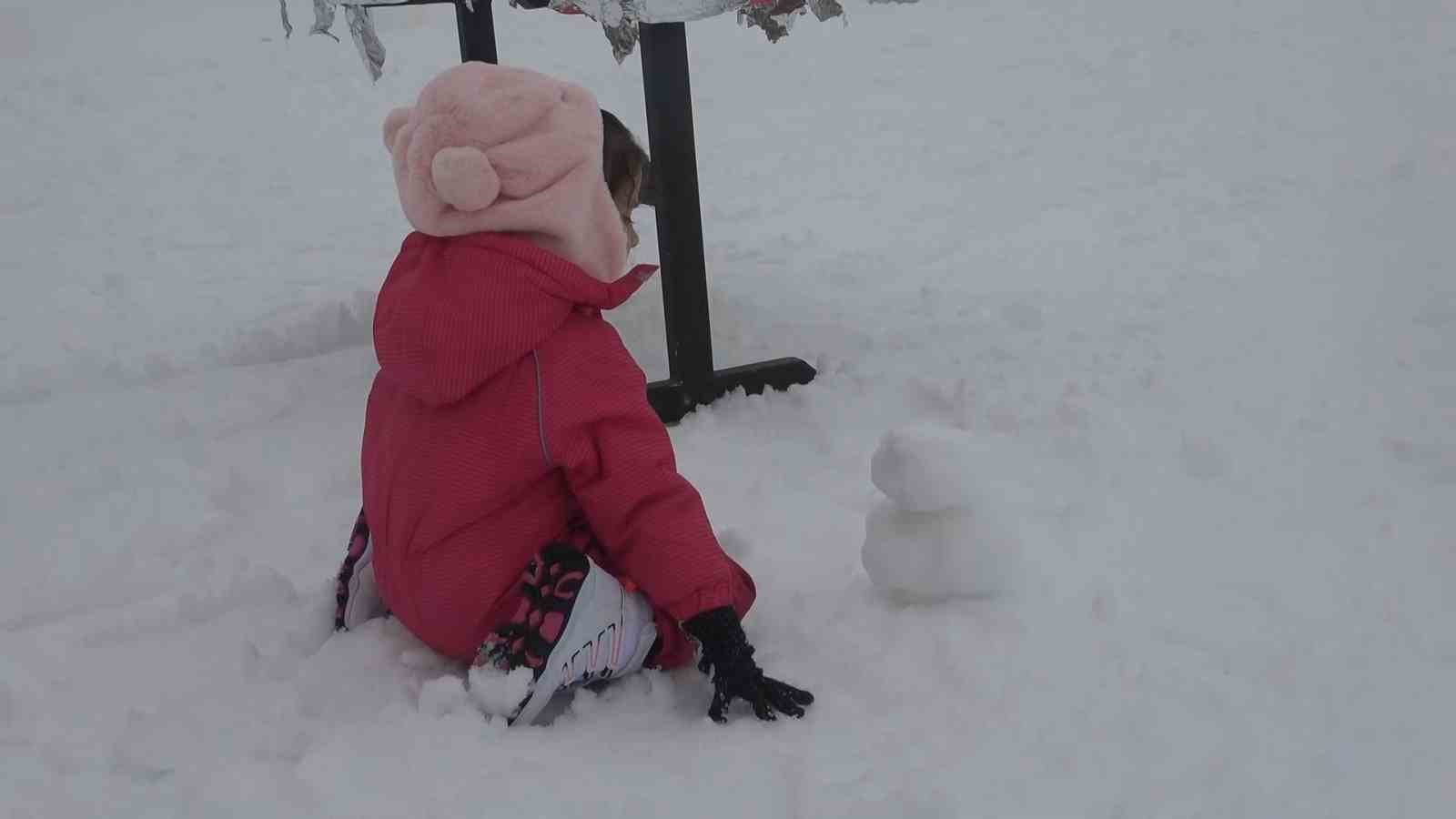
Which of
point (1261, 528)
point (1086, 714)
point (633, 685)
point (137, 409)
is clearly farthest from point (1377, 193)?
point (137, 409)

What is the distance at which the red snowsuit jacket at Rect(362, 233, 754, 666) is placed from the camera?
1616 millimetres

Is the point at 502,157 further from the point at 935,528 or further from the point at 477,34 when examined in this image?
the point at 477,34

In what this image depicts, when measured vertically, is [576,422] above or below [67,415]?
above

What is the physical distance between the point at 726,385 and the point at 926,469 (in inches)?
45.9

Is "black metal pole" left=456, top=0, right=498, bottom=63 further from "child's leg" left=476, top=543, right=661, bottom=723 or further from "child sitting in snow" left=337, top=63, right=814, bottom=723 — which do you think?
"child's leg" left=476, top=543, right=661, bottom=723

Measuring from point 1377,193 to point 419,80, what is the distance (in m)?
5.26

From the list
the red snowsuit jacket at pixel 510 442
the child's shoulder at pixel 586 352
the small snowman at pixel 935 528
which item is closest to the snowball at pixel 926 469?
the small snowman at pixel 935 528

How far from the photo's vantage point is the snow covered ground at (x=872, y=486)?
1.62 meters

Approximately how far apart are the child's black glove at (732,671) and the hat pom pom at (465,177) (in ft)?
2.01

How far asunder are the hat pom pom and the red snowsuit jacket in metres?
0.07

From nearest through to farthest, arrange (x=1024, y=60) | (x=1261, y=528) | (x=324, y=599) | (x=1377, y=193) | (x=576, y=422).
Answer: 1. (x=576, y=422)
2. (x=324, y=599)
3. (x=1261, y=528)
4. (x=1377, y=193)
5. (x=1024, y=60)

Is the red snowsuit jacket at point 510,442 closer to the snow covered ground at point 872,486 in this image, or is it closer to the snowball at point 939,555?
the snow covered ground at point 872,486

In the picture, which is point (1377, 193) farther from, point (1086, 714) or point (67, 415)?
point (67, 415)

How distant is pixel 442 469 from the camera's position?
166 centimetres
